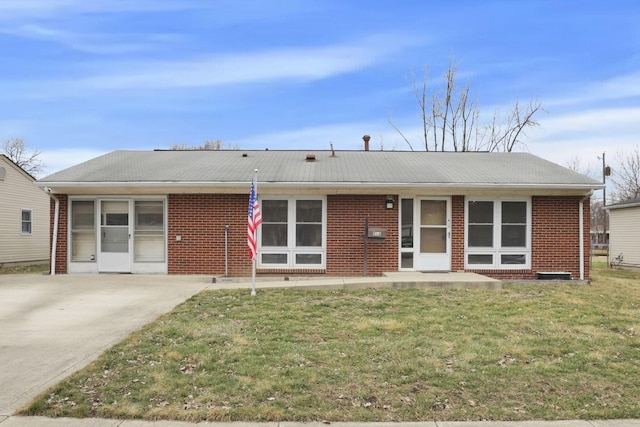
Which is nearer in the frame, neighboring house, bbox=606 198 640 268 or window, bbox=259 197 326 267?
window, bbox=259 197 326 267

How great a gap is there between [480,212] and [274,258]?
5.64 meters

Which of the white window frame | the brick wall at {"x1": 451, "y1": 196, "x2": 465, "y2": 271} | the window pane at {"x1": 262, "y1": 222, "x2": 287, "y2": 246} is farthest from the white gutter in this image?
the white window frame

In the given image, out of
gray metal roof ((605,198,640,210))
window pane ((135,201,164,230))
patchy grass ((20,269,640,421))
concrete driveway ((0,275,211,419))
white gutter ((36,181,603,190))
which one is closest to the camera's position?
patchy grass ((20,269,640,421))

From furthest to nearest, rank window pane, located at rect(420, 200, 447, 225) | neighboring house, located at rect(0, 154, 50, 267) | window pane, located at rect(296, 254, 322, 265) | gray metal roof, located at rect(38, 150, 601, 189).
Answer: neighboring house, located at rect(0, 154, 50, 267) → window pane, located at rect(420, 200, 447, 225) → window pane, located at rect(296, 254, 322, 265) → gray metal roof, located at rect(38, 150, 601, 189)

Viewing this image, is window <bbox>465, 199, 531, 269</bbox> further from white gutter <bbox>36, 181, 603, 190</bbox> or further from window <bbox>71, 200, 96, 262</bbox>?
window <bbox>71, 200, 96, 262</bbox>

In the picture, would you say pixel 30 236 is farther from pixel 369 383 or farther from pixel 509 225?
pixel 369 383

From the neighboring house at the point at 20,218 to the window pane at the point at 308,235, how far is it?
1300 cm

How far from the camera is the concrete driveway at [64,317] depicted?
507cm

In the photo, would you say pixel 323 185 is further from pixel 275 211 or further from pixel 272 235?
pixel 272 235

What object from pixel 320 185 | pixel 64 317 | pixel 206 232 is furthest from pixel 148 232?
pixel 64 317

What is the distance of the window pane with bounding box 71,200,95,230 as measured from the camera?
42.8ft

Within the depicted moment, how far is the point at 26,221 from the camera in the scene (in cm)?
2070

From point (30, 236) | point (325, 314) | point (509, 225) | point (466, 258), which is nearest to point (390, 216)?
point (466, 258)

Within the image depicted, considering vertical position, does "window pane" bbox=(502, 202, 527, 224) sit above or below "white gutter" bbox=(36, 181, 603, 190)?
below
